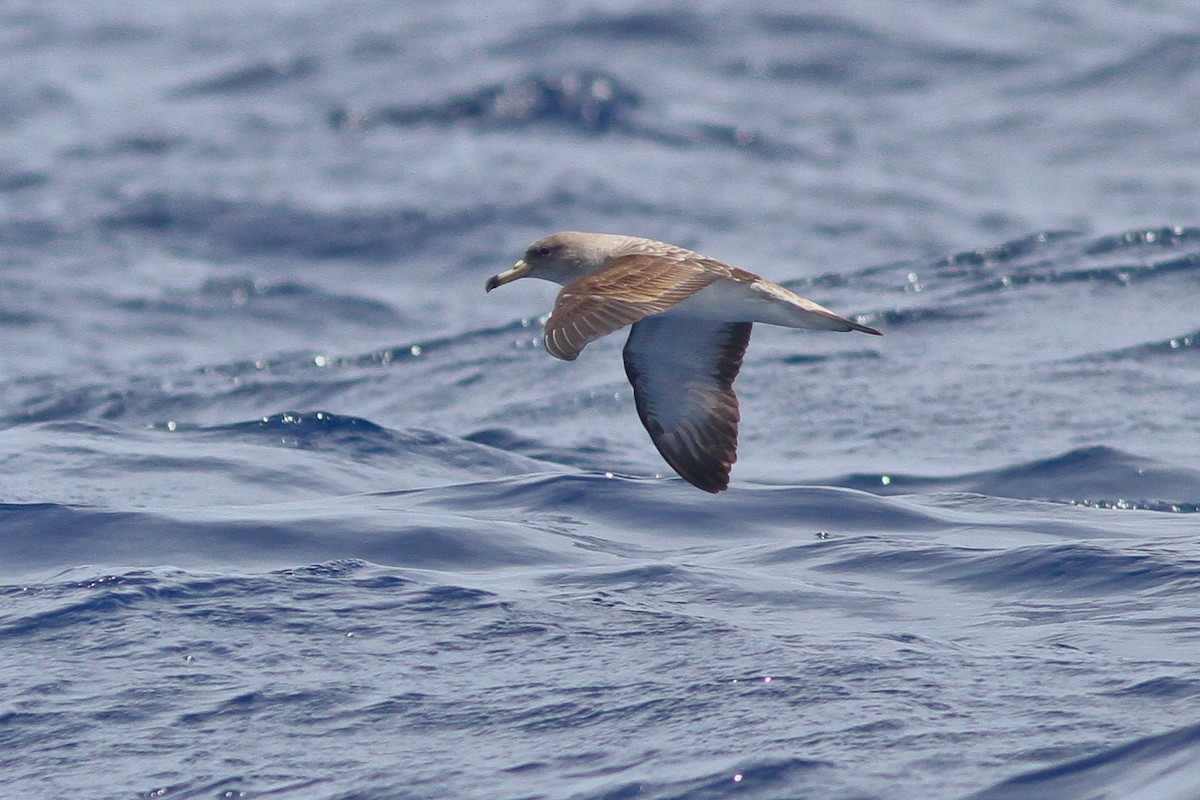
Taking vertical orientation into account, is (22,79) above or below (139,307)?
above

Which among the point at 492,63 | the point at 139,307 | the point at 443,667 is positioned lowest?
the point at 443,667

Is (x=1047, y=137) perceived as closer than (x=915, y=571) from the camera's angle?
No

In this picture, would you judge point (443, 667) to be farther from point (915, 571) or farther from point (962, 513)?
point (962, 513)

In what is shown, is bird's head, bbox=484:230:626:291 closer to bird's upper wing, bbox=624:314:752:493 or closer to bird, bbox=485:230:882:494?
bird, bbox=485:230:882:494

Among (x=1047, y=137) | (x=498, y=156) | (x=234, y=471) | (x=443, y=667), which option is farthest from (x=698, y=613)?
(x=1047, y=137)

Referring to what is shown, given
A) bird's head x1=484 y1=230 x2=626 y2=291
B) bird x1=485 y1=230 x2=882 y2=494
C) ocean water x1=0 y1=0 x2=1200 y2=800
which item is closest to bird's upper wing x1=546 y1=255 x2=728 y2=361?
bird x1=485 y1=230 x2=882 y2=494

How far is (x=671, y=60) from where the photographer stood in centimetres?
2230

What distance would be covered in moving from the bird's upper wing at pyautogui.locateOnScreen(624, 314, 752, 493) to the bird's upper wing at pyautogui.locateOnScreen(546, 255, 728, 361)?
1.64ft

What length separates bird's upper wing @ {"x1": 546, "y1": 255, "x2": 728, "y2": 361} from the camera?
609 centimetres

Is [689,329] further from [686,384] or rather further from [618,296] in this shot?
[618,296]

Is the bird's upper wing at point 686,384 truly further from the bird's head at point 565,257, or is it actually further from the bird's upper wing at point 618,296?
the bird's upper wing at point 618,296

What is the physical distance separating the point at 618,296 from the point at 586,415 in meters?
5.30

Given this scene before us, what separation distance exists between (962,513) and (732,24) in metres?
15.5

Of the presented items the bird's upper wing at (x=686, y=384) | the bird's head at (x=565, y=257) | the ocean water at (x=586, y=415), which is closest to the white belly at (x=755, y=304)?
the bird's upper wing at (x=686, y=384)
